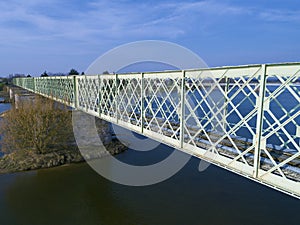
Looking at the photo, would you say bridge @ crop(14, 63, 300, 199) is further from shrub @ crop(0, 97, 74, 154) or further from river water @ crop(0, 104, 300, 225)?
shrub @ crop(0, 97, 74, 154)

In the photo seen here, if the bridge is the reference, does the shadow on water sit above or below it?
below

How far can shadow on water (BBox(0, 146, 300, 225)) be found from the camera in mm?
12305

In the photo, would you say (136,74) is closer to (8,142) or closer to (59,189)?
(59,189)

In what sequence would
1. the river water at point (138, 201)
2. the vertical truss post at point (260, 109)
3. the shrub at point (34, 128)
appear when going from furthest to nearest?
the shrub at point (34, 128)
the river water at point (138, 201)
the vertical truss post at point (260, 109)

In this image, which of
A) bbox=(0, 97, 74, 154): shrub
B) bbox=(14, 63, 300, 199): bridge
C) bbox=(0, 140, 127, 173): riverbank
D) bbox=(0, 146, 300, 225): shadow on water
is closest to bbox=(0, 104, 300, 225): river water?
bbox=(0, 146, 300, 225): shadow on water

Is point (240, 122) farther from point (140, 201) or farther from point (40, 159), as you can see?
point (40, 159)

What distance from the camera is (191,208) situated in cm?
1312

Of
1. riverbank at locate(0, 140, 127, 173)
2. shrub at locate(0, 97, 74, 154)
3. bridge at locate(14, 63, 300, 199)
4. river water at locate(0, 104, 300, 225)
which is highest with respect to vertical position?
bridge at locate(14, 63, 300, 199)

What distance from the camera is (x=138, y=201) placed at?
1395 centimetres

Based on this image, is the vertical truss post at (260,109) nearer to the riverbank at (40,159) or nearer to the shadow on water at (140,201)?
the shadow on water at (140,201)

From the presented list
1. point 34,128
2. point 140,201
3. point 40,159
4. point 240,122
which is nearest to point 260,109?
point 240,122

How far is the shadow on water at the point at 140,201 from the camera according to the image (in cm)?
1230

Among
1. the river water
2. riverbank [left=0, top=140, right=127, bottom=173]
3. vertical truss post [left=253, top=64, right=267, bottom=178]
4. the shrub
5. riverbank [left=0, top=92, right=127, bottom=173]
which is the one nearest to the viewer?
vertical truss post [left=253, top=64, right=267, bottom=178]

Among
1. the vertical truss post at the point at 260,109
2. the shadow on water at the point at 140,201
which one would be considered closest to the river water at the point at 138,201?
the shadow on water at the point at 140,201
